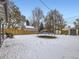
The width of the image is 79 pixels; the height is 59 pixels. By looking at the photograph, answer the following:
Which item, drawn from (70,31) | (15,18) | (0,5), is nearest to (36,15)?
(70,31)

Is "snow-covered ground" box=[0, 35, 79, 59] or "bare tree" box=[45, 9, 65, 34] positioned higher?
"bare tree" box=[45, 9, 65, 34]

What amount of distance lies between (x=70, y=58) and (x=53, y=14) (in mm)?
55654

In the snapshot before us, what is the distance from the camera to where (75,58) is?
10.4 m

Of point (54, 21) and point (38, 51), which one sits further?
point (54, 21)

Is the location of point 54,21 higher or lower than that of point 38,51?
higher

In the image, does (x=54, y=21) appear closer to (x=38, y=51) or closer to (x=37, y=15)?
(x=37, y=15)

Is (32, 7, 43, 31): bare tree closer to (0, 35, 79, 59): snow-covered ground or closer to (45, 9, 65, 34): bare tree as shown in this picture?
(45, 9, 65, 34): bare tree

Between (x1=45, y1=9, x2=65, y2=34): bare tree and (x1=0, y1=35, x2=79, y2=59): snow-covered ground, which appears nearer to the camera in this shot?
(x1=0, y1=35, x2=79, y2=59): snow-covered ground

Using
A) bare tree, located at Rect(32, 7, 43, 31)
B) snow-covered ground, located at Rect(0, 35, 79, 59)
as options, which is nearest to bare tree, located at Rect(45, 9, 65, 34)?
bare tree, located at Rect(32, 7, 43, 31)

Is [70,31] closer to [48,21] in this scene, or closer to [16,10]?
[48,21]

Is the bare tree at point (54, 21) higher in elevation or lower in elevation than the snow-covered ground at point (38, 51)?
higher

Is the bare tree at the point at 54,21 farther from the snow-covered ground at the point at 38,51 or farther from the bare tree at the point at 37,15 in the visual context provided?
the snow-covered ground at the point at 38,51

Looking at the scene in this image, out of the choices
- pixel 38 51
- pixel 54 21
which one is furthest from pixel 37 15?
pixel 38 51

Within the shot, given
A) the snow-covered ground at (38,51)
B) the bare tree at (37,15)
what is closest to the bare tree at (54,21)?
the bare tree at (37,15)
